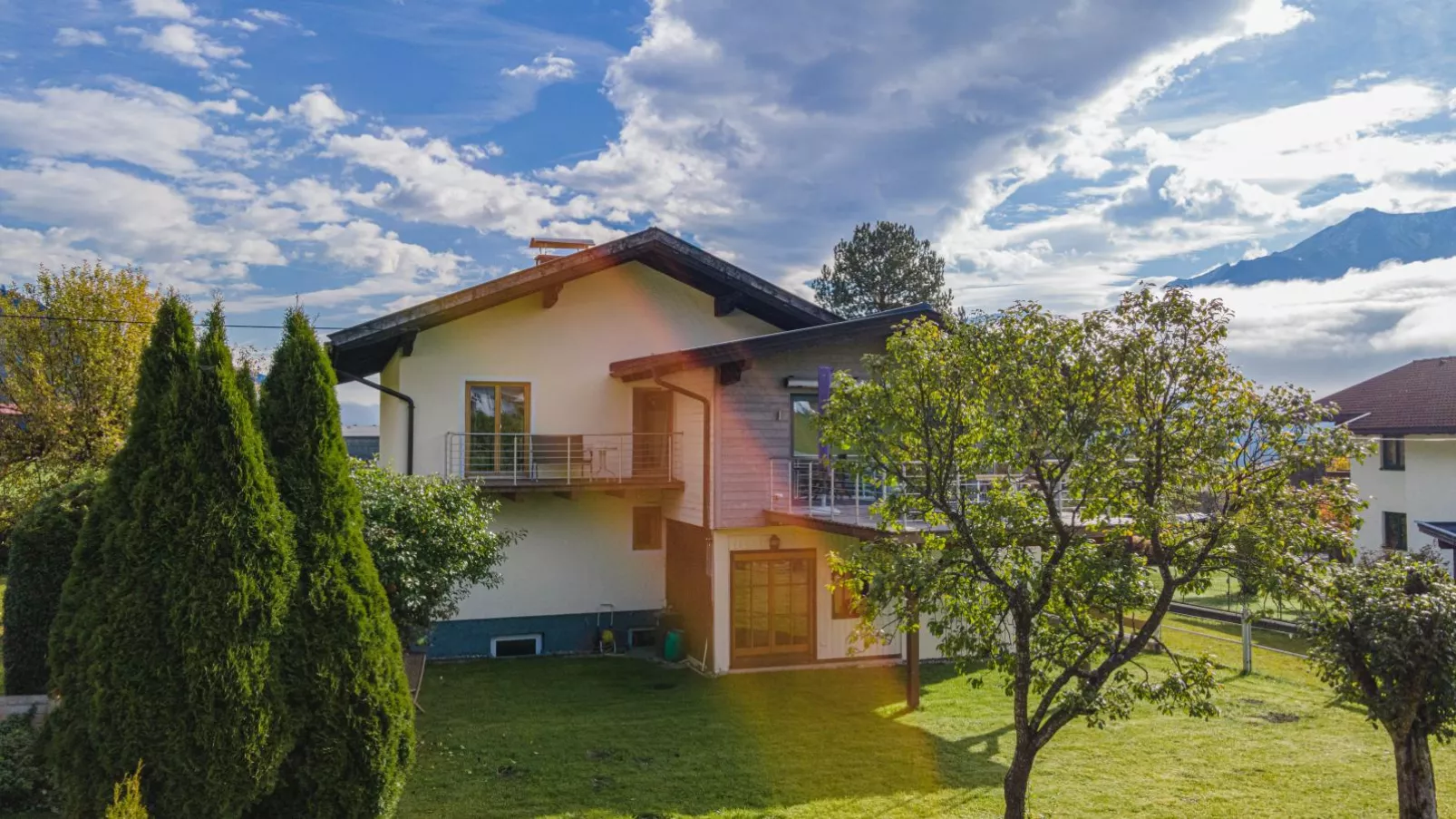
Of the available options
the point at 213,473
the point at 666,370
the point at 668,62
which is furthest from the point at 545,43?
the point at 213,473

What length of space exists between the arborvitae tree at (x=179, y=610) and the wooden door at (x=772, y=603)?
8.93 metres

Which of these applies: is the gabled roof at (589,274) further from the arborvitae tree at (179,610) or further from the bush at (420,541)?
the arborvitae tree at (179,610)

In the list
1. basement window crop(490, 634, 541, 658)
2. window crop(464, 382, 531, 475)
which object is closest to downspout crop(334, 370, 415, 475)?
window crop(464, 382, 531, 475)

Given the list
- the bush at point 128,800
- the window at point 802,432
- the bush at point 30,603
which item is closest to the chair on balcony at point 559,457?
the window at point 802,432

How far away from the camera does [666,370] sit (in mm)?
14508

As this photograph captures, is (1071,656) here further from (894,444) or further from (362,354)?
(362,354)

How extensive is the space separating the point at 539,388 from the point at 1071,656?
1169cm

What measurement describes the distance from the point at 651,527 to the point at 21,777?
34.6ft

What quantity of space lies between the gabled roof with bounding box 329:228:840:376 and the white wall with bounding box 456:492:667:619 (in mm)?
3654

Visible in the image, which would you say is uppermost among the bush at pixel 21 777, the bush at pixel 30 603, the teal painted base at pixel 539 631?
the bush at pixel 30 603

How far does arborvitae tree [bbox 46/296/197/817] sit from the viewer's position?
5.99 metres

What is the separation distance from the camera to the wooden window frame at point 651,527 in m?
16.7

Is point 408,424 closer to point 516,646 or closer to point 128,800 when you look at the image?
point 516,646

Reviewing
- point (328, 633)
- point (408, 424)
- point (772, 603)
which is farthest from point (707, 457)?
point (328, 633)
